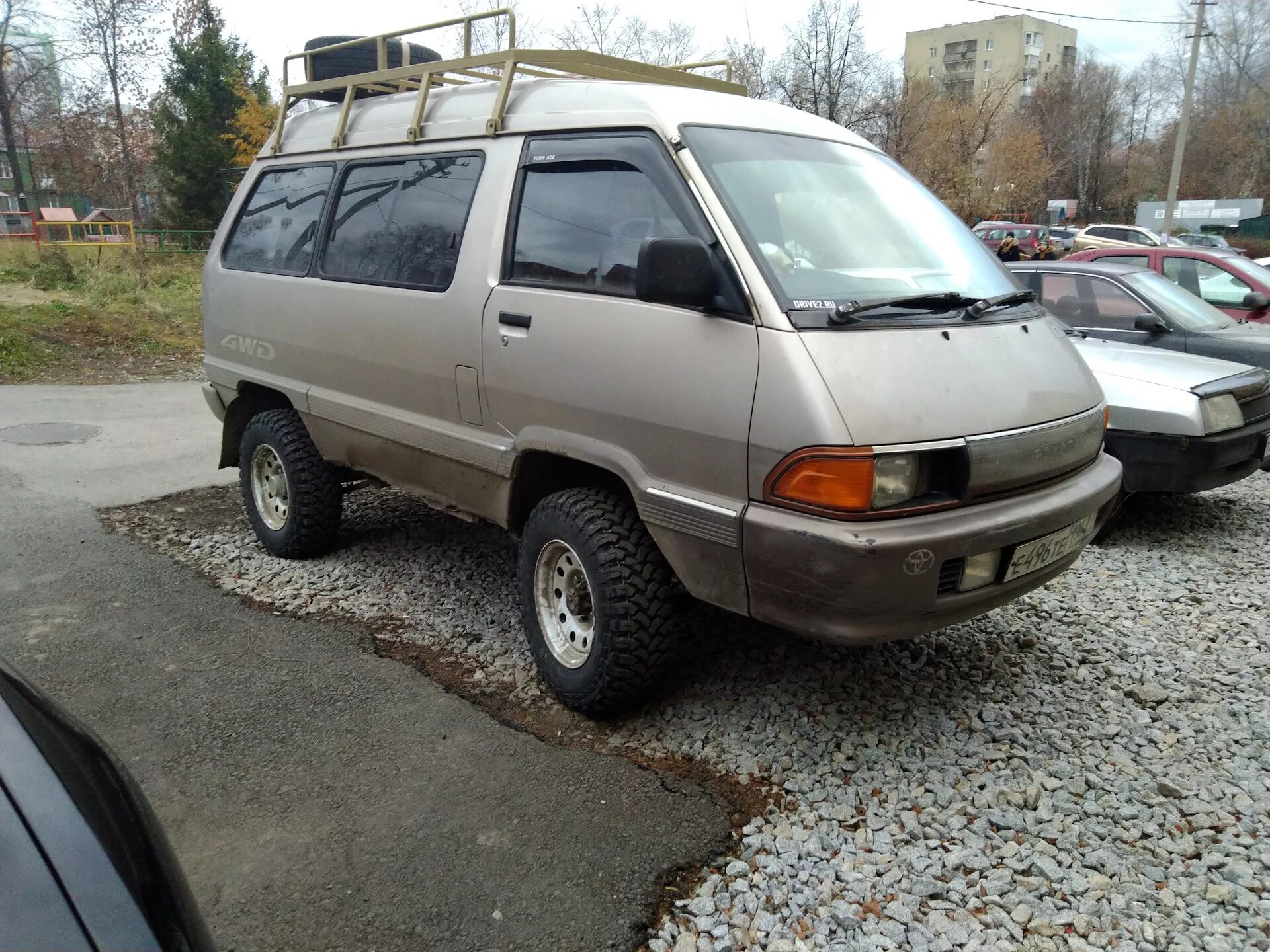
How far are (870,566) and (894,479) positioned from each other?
272 mm

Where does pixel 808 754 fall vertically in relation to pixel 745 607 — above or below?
below

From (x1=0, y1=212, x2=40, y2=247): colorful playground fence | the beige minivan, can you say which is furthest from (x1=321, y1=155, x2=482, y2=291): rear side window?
(x1=0, y1=212, x2=40, y2=247): colorful playground fence

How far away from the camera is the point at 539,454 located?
3586 millimetres

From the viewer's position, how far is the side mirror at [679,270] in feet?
Answer: 9.31

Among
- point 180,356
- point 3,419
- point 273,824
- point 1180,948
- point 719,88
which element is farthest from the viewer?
point 180,356

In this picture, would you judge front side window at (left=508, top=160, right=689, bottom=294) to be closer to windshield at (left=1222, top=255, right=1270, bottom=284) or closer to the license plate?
the license plate

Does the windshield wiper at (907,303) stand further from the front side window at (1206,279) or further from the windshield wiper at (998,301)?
the front side window at (1206,279)

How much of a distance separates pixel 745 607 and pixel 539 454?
43.3 inches

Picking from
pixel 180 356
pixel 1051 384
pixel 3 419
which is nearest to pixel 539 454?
pixel 1051 384

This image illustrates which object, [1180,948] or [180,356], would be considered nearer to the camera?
[1180,948]

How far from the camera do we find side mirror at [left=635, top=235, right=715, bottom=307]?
9.31ft

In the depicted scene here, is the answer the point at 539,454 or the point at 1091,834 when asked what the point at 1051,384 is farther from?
the point at 539,454

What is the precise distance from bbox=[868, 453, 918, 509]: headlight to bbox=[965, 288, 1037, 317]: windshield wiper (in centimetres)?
72

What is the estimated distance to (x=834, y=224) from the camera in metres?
3.36
